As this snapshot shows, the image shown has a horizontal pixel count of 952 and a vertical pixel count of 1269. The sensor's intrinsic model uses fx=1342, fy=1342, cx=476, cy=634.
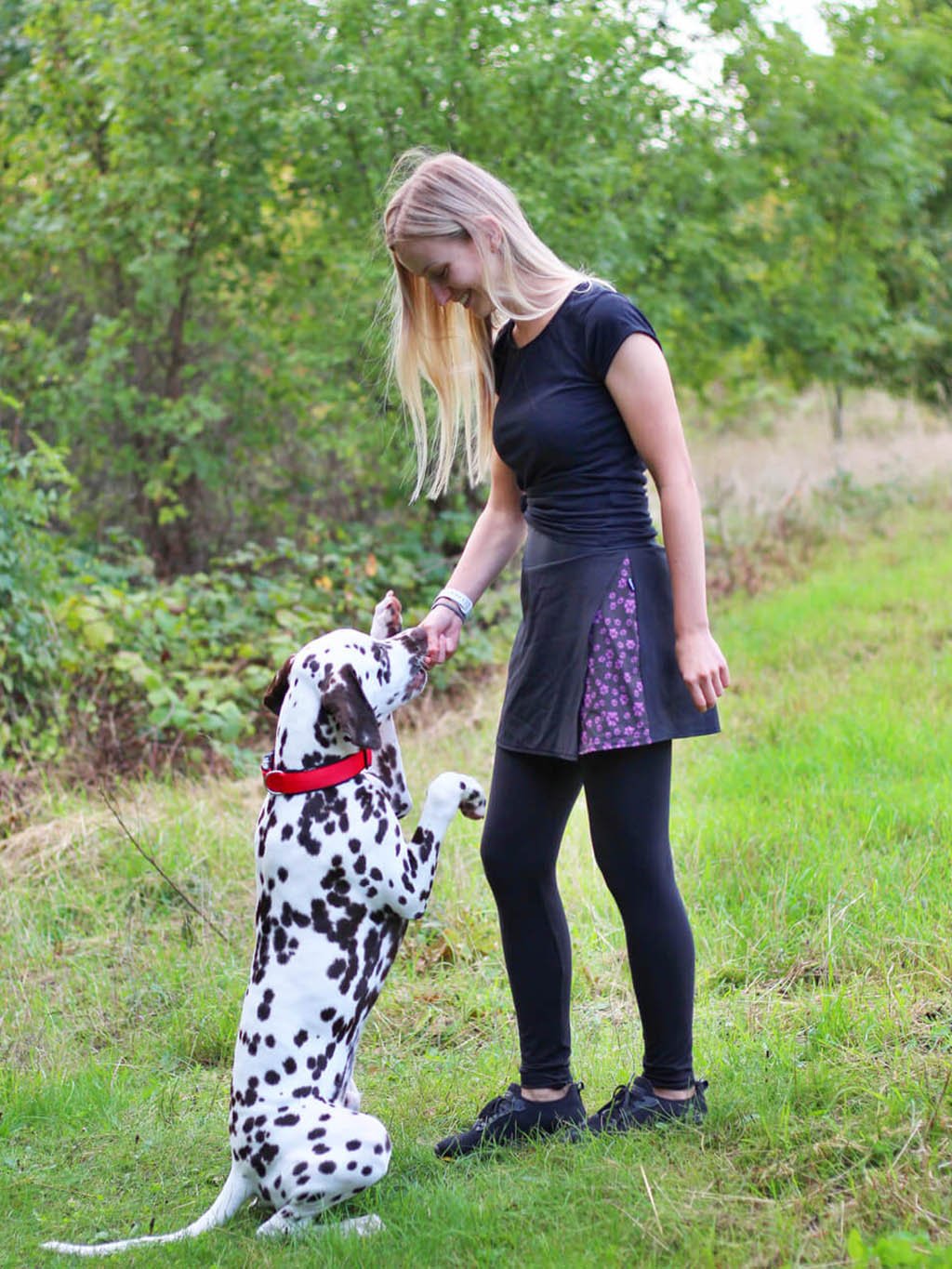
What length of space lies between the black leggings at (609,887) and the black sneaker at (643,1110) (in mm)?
39

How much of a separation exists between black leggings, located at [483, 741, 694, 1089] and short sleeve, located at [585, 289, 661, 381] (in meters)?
0.90

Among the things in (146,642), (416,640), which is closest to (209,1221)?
(416,640)

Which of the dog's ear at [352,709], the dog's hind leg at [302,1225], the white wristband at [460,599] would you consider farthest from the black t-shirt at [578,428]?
the dog's hind leg at [302,1225]

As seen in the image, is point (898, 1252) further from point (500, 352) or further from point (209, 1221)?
point (500, 352)

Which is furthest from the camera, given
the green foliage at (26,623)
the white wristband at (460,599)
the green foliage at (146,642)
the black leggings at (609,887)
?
the green foliage at (146,642)

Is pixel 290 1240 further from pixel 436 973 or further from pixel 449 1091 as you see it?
pixel 436 973

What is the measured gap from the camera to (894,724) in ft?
20.1

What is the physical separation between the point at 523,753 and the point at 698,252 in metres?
7.84

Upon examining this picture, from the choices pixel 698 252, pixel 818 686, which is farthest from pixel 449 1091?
pixel 698 252

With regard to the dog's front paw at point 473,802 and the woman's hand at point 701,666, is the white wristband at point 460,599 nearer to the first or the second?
the dog's front paw at point 473,802

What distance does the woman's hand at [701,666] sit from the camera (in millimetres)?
3029

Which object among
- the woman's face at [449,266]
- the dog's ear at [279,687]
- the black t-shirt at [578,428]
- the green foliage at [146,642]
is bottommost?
the green foliage at [146,642]

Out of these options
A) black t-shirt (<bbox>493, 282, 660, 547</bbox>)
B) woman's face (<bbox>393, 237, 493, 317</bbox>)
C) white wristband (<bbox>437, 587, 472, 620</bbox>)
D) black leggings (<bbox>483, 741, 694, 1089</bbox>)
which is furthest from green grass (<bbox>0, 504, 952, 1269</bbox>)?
woman's face (<bbox>393, 237, 493, 317</bbox>)

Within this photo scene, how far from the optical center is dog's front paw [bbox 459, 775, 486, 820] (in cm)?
332
